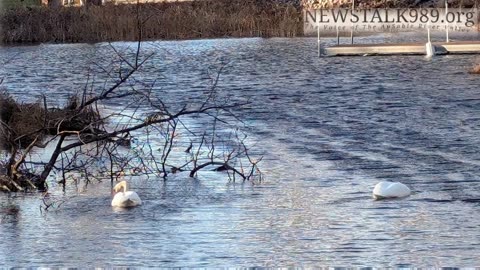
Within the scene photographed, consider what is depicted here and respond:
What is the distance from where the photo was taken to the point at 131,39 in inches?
2067

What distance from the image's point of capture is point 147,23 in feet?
172

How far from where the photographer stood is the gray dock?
1483 inches

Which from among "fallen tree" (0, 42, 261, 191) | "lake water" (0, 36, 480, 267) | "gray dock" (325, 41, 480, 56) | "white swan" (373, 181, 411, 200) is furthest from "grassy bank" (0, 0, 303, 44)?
"white swan" (373, 181, 411, 200)

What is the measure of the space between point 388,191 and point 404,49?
26.1 meters

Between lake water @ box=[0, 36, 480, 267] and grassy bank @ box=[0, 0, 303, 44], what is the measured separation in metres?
26.7

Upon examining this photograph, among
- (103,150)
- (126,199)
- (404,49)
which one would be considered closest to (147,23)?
(404,49)

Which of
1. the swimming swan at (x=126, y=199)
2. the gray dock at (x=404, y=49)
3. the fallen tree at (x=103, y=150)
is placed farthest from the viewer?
the gray dock at (x=404, y=49)

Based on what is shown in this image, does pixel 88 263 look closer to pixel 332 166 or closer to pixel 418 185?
pixel 418 185

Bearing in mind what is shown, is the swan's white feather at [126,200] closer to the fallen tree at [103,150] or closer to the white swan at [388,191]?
the fallen tree at [103,150]

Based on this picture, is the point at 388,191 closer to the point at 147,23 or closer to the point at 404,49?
the point at 404,49

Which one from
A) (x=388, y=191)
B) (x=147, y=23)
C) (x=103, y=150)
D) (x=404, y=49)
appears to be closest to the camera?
(x=388, y=191)

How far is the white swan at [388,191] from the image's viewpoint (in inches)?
521

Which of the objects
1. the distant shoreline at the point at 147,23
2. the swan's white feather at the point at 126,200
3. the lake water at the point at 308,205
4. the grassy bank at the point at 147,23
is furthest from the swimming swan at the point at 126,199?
the grassy bank at the point at 147,23

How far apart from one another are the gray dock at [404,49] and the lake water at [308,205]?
1134 cm
